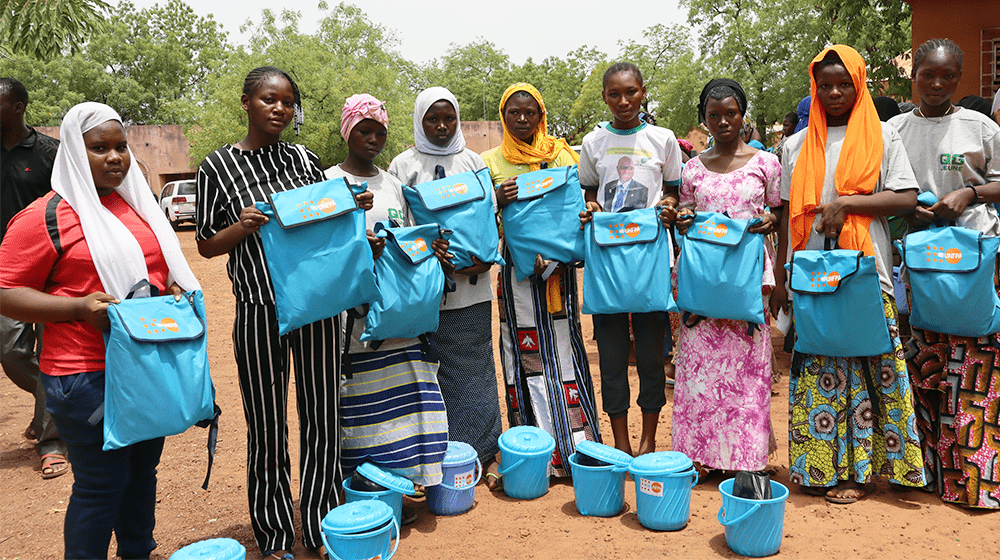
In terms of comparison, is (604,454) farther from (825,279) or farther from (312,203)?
(312,203)

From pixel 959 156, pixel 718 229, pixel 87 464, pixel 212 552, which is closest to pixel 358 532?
pixel 212 552

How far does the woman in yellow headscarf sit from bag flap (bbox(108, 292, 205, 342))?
6.20 feet

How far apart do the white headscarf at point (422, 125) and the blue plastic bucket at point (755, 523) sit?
2250mm

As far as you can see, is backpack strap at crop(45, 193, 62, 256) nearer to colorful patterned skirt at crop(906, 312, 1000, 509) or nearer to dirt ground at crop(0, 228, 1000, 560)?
dirt ground at crop(0, 228, 1000, 560)

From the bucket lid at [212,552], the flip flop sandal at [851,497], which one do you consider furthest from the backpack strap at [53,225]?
the flip flop sandal at [851,497]

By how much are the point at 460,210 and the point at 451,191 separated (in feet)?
0.35

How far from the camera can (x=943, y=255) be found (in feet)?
11.6

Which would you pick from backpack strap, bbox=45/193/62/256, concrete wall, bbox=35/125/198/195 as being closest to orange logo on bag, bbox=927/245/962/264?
backpack strap, bbox=45/193/62/256

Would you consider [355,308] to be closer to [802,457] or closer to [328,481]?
[328,481]

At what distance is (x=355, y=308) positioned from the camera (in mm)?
3506

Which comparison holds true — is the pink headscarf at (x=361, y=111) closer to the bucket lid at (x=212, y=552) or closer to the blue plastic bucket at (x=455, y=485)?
the blue plastic bucket at (x=455, y=485)

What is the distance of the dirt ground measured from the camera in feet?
10.9

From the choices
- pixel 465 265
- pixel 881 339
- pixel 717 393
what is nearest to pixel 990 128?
pixel 881 339

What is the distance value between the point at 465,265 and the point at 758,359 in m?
1.62
